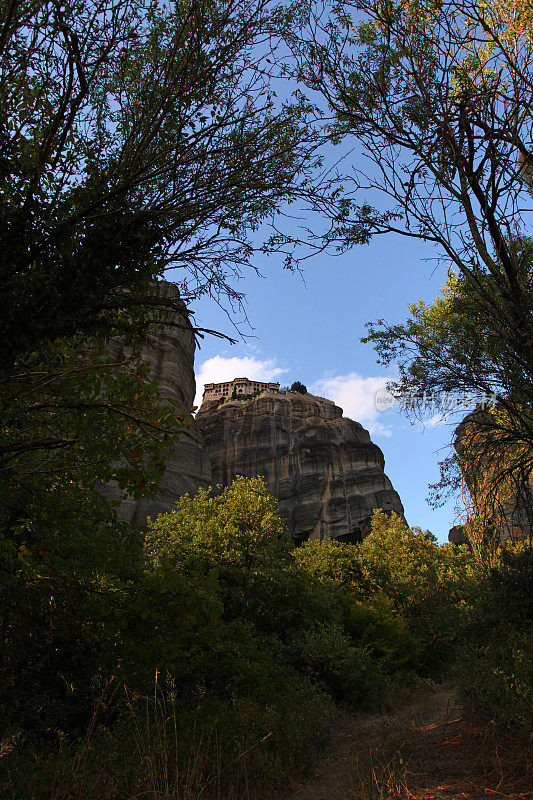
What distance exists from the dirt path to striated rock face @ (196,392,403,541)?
37.8m

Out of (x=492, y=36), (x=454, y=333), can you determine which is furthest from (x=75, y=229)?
(x=454, y=333)

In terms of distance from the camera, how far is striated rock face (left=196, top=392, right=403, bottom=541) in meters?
47.7

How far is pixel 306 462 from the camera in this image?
50312mm

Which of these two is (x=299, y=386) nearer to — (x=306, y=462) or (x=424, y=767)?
(x=306, y=462)

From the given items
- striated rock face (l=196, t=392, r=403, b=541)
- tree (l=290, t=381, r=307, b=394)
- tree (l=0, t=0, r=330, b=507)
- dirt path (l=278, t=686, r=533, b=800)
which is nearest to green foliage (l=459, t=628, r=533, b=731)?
dirt path (l=278, t=686, r=533, b=800)

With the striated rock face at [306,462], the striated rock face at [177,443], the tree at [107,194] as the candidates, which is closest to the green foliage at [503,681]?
the tree at [107,194]

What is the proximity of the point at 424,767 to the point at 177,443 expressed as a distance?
31734mm

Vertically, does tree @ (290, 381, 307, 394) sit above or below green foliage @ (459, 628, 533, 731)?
above

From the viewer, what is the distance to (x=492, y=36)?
6.87 metres

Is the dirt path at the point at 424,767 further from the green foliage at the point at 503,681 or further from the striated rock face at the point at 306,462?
the striated rock face at the point at 306,462

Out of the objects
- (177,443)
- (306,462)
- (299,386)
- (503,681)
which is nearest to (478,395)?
(503,681)

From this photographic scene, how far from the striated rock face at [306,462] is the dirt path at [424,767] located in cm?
3777

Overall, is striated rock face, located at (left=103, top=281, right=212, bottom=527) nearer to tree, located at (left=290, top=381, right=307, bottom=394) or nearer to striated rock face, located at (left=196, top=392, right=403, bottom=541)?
striated rock face, located at (left=196, top=392, right=403, bottom=541)

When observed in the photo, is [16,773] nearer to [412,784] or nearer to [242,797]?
[242,797]
